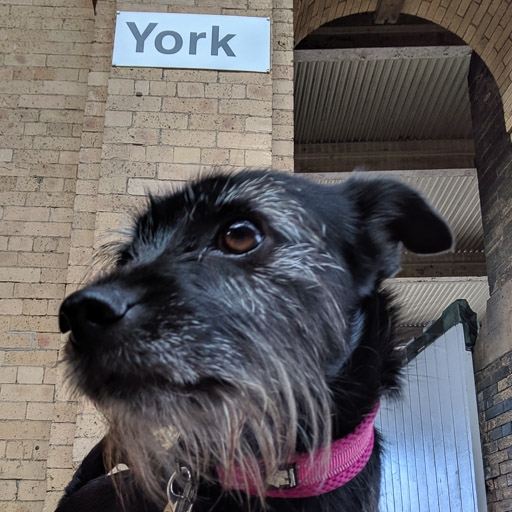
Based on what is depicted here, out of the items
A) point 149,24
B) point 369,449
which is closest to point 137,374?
point 369,449

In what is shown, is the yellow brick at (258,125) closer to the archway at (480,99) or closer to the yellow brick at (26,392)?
the archway at (480,99)

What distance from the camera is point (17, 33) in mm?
4469

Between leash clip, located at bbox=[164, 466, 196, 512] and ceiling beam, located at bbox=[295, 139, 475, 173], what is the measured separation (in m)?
7.67

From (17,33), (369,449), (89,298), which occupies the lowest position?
(369,449)

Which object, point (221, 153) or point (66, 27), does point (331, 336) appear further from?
point (66, 27)

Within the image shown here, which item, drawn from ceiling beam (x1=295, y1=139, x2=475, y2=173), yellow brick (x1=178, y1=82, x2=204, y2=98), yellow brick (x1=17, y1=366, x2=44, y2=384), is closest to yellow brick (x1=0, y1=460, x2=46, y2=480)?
yellow brick (x1=17, y1=366, x2=44, y2=384)

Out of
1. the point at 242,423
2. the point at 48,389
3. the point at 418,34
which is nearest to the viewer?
the point at 242,423

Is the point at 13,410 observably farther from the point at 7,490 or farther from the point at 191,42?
the point at 191,42

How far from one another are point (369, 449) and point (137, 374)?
20.7 inches

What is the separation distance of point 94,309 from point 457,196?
8521 mm

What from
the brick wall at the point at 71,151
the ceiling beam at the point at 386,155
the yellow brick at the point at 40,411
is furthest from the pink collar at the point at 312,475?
the ceiling beam at the point at 386,155

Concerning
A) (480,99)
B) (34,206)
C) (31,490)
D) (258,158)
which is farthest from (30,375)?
(480,99)

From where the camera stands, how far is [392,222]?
148 centimetres

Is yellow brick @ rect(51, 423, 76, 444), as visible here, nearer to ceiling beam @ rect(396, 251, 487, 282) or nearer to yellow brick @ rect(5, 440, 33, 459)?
yellow brick @ rect(5, 440, 33, 459)
